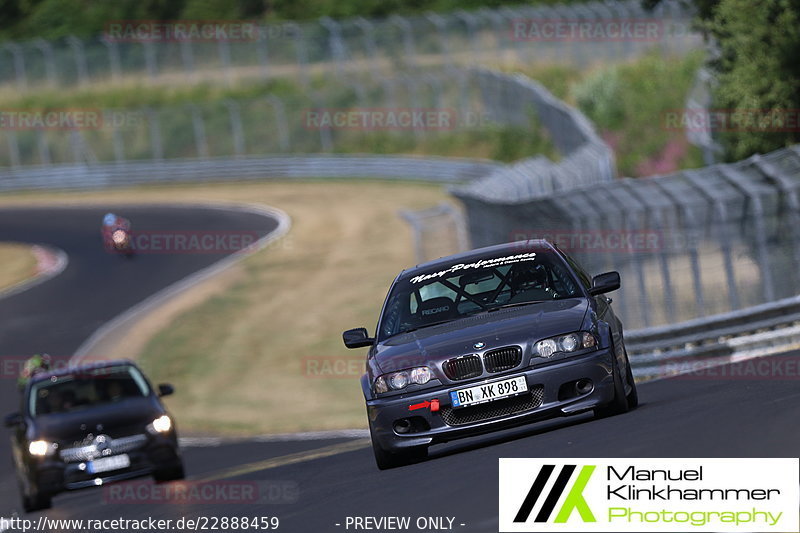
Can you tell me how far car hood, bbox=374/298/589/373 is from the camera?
36.2 feet

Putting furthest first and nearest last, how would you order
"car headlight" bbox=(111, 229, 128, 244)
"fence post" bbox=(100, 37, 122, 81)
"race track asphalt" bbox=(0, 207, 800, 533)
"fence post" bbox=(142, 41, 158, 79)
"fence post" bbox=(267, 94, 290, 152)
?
1. "fence post" bbox=(142, 41, 158, 79)
2. "fence post" bbox=(100, 37, 122, 81)
3. "fence post" bbox=(267, 94, 290, 152)
4. "car headlight" bbox=(111, 229, 128, 244)
5. "race track asphalt" bbox=(0, 207, 800, 533)

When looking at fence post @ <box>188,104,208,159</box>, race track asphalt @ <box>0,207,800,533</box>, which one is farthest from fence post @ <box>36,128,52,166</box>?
race track asphalt @ <box>0,207,800,533</box>

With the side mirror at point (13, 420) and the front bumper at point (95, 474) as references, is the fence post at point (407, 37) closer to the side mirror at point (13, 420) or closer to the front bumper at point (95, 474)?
the side mirror at point (13, 420)

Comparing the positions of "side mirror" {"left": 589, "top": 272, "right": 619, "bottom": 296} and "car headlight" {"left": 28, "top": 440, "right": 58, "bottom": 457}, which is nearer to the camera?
"side mirror" {"left": 589, "top": 272, "right": 619, "bottom": 296}

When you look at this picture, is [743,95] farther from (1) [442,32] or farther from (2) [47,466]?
(1) [442,32]

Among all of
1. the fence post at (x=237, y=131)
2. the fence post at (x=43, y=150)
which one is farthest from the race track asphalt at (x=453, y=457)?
the fence post at (x=43, y=150)

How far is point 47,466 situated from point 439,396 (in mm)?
6563

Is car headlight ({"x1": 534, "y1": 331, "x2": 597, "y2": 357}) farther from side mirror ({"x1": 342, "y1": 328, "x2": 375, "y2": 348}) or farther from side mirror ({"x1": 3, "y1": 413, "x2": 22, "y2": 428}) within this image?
side mirror ({"x1": 3, "y1": 413, "x2": 22, "y2": 428})

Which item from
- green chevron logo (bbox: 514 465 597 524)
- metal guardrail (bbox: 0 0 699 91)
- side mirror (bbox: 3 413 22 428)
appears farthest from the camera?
metal guardrail (bbox: 0 0 699 91)

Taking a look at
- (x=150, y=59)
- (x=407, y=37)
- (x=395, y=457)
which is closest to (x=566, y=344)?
(x=395, y=457)

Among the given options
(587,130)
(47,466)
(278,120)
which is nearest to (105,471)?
(47,466)

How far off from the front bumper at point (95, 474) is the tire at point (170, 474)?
0.05 meters

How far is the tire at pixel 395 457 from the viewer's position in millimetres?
11500

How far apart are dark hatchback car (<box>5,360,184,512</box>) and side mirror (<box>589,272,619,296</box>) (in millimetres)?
6323
